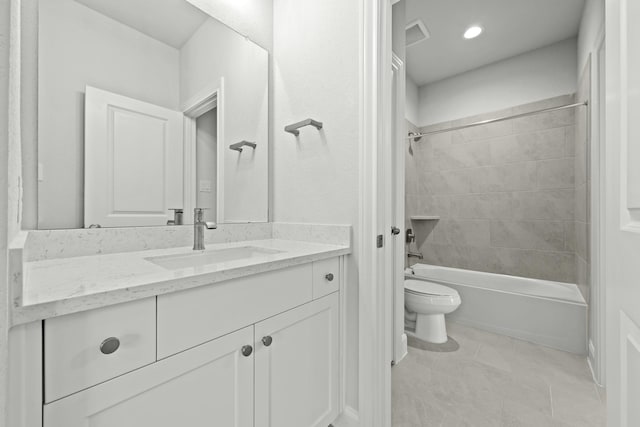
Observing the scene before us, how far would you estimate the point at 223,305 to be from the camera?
0.77 metres

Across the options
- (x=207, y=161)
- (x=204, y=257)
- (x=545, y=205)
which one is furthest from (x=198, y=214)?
(x=545, y=205)

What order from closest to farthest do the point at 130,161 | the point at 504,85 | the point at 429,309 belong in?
the point at 130,161
the point at 429,309
the point at 504,85

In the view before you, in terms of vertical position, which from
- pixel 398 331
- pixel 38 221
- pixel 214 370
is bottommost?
pixel 398 331

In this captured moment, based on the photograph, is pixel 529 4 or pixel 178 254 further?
pixel 529 4

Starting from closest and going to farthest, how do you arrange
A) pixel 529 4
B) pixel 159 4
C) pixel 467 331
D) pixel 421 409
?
pixel 159 4
pixel 421 409
pixel 529 4
pixel 467 331

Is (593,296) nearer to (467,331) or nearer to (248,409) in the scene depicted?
(467,331)

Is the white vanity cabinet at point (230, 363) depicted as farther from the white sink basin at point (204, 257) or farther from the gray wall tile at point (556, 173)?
the gray wall tile at point (556, 173)

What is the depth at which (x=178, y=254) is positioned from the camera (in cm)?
109

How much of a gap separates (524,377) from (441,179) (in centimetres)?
213

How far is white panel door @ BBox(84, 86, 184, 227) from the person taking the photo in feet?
3.40

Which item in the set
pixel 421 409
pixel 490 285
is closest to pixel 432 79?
pixel 490 285

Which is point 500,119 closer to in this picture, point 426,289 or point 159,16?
point 426,289

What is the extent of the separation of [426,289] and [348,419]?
131 cm

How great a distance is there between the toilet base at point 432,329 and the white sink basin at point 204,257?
5.09 feet
